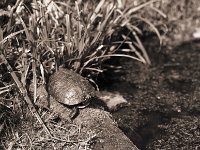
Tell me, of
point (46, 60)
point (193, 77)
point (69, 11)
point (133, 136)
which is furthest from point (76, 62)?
point (193, 77)

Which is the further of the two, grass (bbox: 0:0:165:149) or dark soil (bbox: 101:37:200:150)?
dark soil (bbox: 101:37:200:150)

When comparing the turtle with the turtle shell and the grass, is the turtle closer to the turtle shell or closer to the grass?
the turtle shell

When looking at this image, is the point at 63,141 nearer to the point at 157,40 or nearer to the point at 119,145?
the point at 119,145

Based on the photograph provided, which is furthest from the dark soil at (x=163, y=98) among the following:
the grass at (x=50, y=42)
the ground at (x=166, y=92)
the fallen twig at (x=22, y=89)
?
the fallen twig at (x=22, y=89)

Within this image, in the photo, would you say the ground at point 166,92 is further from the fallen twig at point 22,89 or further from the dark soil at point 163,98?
the fallen twig at point 22,89

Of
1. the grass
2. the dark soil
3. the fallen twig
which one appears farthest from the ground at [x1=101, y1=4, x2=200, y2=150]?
the fallen twig
